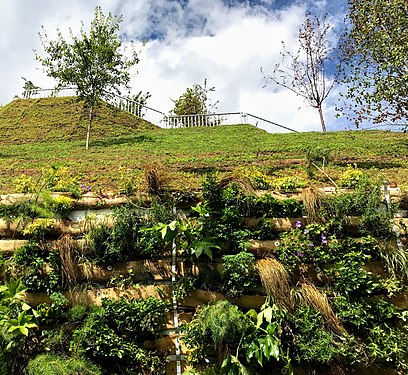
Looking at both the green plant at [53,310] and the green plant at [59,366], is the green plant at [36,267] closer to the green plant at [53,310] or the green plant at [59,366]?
the green plant at [53,310]

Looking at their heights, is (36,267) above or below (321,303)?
above

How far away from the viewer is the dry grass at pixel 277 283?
13.7 ft

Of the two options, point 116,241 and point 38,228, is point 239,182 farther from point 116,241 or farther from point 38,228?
point 38,228

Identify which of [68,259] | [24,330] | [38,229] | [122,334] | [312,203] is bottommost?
[122,334]

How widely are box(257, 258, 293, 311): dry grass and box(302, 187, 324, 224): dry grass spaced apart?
81 centimetres

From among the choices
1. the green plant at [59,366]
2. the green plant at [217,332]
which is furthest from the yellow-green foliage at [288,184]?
the green plant at [59,366]

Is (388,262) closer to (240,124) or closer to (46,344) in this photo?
(46,344)

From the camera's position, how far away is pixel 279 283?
13.9ft

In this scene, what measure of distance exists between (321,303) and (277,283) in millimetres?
463

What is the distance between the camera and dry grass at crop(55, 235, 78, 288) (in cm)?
432

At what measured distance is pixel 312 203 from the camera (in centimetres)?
483

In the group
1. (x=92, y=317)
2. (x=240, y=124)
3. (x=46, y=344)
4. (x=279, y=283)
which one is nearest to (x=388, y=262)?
(x=279, y=283)

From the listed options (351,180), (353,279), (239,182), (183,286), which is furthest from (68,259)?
(351,180)

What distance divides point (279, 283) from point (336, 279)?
24.6 inches
